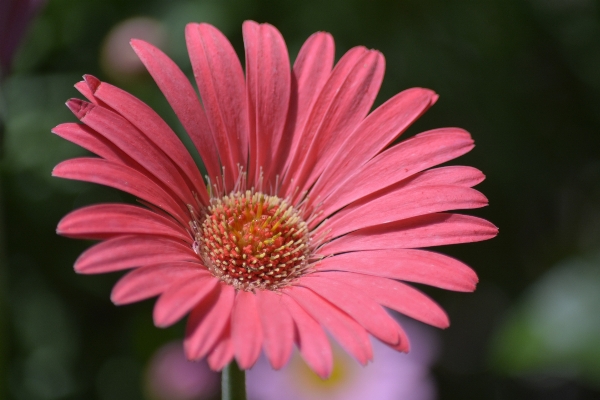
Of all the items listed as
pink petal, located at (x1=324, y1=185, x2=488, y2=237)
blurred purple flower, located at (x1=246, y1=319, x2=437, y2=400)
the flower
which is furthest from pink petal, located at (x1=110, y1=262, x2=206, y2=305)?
blurred purple flower, located at (x1=246, y1=319, x2=437, y2=400)

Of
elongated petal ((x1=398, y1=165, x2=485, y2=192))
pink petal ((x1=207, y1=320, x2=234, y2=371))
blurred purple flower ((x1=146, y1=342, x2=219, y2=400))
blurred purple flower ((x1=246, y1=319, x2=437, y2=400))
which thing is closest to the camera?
pink petal ((x1=207, y1=320, x2=234, y2=371))

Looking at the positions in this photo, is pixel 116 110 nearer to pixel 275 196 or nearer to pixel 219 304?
pixel 219 304

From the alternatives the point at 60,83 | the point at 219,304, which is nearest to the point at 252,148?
the point at 219,304

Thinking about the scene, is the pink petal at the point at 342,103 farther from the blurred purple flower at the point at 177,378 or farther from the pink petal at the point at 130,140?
the blurred purple flower at the point at 177,378

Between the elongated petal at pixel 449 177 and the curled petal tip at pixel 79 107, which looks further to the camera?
the elongated petal at pixel 449 177

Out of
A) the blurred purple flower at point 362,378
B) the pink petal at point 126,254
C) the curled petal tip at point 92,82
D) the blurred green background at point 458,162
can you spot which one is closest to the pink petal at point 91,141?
the curled petal tip at point 92,82

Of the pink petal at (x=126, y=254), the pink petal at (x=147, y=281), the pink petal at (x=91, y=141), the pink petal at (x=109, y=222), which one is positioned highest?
the pink petal at (x=91, y=141)

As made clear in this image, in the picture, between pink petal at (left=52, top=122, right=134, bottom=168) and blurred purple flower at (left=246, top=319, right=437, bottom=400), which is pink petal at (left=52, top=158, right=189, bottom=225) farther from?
blurred purple flower at (left=246, top=319, right=437, bottom=400)
